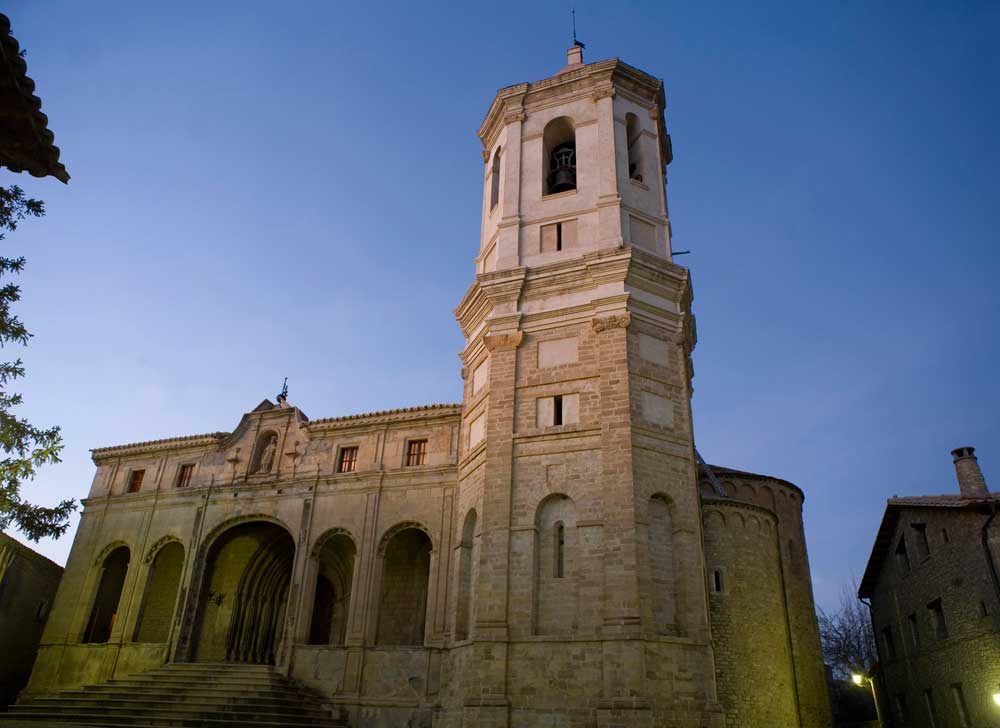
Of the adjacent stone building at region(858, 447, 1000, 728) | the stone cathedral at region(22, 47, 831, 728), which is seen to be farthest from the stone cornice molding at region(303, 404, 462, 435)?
the adjacent stone building at region(858, 447, 1000, 728)

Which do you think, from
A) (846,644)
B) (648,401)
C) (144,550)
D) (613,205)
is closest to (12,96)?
(648,401)

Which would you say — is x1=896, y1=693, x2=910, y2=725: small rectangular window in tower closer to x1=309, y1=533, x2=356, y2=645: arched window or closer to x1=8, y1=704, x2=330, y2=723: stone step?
x1=309, y1=533, x2=356, y2=645: arched window

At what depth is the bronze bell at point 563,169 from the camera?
21.5 m

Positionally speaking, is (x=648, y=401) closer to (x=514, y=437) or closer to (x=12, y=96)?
(x=514, y=437)

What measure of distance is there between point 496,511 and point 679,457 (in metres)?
4.58

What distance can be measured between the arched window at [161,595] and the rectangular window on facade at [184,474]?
2.07 m

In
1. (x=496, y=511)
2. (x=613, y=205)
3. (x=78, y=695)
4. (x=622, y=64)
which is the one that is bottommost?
(x=78, y=695)

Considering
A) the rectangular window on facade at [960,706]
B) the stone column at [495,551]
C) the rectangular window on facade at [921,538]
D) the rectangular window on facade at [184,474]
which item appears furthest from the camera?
the rectangular window on facade at [184,474]

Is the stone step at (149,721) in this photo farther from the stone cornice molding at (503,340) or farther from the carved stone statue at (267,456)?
the stone cornice molding at (503,340)

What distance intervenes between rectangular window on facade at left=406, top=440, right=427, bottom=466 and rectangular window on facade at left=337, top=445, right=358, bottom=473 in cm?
196

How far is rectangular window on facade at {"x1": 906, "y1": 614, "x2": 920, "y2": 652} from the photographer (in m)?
23.8

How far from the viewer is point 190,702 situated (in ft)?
62.6

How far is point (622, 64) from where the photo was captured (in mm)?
22406

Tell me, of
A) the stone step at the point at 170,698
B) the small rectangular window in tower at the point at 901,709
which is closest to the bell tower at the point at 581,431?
the stone step at the point at 170,698
